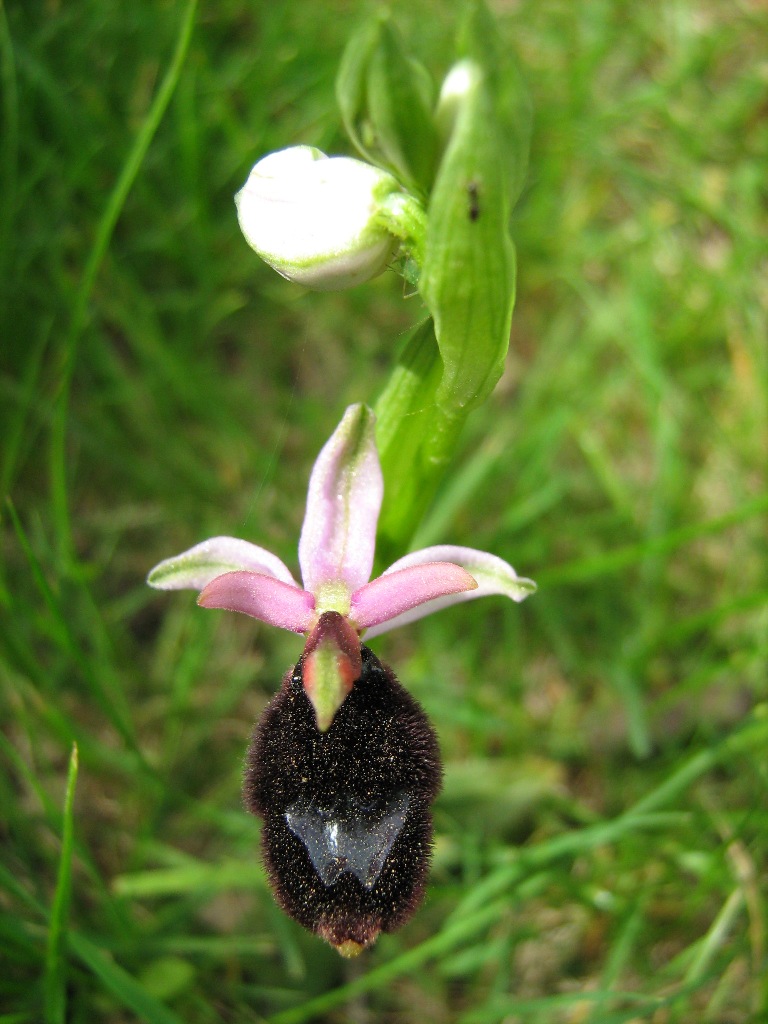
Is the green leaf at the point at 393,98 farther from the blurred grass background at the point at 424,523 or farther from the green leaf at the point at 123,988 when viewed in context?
the green leaf at the point at 123,988

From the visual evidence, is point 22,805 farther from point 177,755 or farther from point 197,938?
point 197,938

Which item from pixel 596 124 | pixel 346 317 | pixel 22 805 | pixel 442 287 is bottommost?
pixel 22 805

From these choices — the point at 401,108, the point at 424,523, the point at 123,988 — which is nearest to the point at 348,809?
the point at 123,988

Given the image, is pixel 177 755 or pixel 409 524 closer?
pixel 409 524

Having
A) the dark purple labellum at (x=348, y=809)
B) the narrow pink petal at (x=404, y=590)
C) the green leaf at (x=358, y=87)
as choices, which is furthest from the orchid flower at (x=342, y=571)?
the green leaf at (x=358, y=87)

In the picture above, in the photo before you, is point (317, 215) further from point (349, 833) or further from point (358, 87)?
point (349, 833)

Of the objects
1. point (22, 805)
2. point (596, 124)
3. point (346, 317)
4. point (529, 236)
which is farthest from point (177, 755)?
point (596, 124)

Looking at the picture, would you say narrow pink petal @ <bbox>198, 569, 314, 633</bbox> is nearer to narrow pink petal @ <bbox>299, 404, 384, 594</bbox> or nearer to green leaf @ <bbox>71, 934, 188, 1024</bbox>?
narrow pink petal @ <bbox>299, 404, 384, 594</bbox>
